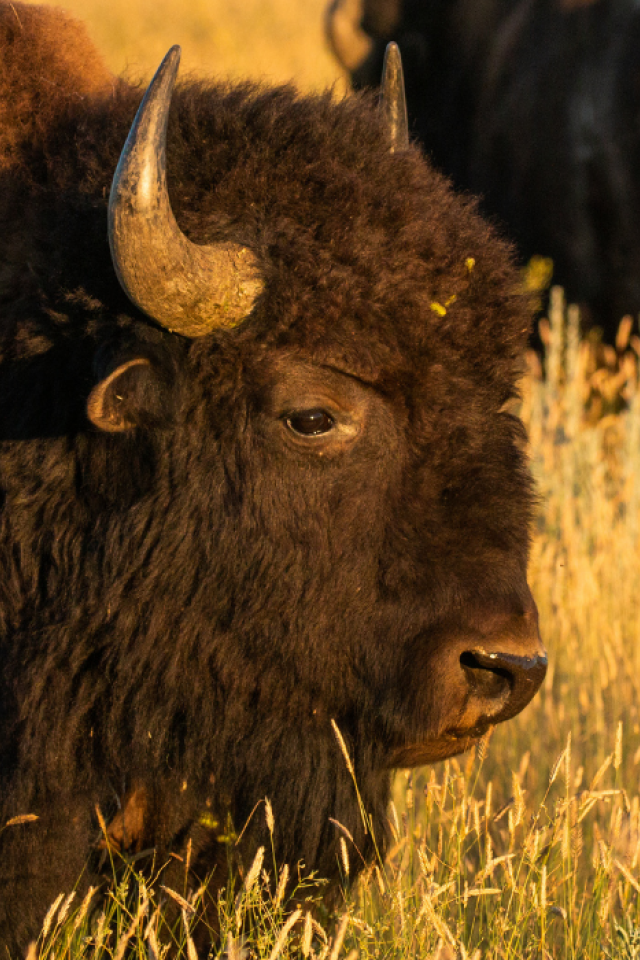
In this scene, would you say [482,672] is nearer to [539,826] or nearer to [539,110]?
[539,826]

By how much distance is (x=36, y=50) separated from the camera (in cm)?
337

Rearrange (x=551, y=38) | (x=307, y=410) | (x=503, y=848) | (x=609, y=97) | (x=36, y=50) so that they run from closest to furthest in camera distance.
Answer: (x=307, y=410) → (x=36, y=50) → (x=503, y=848) → (x=609, y=97) → (x=551, y=38)

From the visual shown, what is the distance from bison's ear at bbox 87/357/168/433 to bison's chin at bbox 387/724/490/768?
107 cm

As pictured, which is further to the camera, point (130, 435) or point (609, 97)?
point (609, 97)

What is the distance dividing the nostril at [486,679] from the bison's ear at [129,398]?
38.8 inches

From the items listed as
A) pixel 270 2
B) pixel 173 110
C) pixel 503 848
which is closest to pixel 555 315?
pixel 503 848

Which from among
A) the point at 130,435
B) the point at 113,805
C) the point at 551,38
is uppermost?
the point at 551,38

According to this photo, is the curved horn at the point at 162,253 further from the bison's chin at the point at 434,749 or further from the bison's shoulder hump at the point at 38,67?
the bison's chin at the point at 434,749

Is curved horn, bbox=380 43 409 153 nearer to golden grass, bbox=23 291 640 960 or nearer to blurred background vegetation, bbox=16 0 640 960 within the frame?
blurred background vegetation, bbox=16 0 640 960

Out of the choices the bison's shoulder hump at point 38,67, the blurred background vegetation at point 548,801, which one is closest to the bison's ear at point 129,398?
the bison's shoulder hump at point 38,67

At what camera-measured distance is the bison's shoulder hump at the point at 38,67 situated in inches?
125

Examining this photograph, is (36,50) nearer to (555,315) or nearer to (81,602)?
(81,602)

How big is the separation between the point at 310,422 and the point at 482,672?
75cm

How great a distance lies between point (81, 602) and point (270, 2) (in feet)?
37.4
